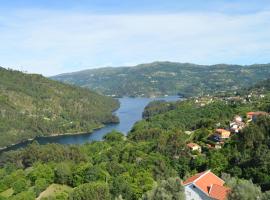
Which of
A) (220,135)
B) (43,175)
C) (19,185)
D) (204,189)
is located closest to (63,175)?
(43,175)

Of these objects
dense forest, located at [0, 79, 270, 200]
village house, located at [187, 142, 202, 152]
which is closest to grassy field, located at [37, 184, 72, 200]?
dense forest, located at [0, 79, 270, 200]

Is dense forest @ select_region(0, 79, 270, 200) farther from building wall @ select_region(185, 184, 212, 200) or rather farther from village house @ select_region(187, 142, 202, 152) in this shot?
building wall @ select_region(185, 184, 212, 200)

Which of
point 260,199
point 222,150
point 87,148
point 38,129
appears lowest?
point 38,129

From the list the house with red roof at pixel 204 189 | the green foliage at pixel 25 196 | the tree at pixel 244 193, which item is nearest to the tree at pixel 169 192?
the tree at pixel 244 193

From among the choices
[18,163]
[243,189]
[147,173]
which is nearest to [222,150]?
[147,173]

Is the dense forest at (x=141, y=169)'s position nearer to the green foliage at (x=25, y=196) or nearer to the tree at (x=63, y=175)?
the tree at (x=63, y=175)

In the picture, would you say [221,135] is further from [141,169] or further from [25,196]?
[25,196]

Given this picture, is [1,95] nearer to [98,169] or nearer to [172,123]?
[172,123]
